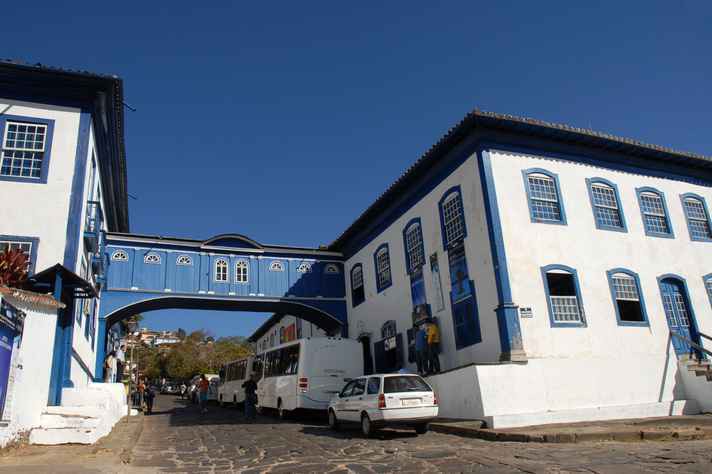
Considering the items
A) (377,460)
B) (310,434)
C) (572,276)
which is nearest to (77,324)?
(310,434)

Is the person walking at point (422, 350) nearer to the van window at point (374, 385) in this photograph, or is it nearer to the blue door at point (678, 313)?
the van window at point (374, 385)

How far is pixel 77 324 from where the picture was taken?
15562 mm

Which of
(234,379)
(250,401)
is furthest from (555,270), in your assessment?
(234,379)

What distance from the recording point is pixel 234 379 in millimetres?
28688

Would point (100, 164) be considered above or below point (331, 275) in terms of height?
above

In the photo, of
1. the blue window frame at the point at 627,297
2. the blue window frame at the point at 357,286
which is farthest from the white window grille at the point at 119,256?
the blue window frame at the point at 627,297

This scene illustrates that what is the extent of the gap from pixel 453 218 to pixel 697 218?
9.51 meters

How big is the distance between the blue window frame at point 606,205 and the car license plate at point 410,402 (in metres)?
9.22

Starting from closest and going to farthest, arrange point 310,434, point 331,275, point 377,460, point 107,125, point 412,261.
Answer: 1. point 377,460
2. point 310,434
3. point 107,125
4. point 412,261
5. point 331,275

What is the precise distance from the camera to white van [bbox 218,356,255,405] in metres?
26.0

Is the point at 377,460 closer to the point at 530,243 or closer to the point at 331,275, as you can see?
the point at 530,243

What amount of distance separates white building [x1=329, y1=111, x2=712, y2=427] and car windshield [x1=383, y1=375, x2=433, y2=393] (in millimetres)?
1778

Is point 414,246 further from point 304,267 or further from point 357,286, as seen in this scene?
point 304,267

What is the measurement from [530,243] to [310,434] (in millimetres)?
8392
